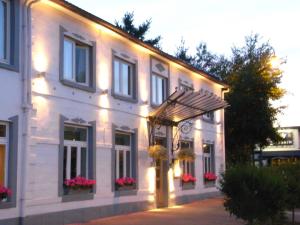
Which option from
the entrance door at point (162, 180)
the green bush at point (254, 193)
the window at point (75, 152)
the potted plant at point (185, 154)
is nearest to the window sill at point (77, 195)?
the window at point (75, 152)

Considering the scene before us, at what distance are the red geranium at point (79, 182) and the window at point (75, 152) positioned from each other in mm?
191

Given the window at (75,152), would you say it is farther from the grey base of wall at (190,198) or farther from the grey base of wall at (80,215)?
the grey base of wall at (190,198)

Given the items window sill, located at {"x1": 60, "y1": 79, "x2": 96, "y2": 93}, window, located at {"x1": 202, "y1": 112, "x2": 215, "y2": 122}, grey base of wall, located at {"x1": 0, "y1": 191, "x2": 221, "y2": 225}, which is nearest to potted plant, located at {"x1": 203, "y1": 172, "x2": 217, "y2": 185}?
window, located at {"x1": 202, "y1": 112, "x2": 215, "y2": 122}

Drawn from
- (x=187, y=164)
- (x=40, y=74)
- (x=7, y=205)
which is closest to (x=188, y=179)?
(x=187, y=164)

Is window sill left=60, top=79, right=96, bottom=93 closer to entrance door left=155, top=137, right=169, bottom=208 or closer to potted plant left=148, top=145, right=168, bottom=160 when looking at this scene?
potted plant left=148, top=145, right=168, bottom=160

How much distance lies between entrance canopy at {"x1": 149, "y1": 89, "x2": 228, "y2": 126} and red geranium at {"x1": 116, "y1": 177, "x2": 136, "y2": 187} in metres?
2.58

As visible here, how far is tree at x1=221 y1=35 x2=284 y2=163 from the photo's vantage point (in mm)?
30828

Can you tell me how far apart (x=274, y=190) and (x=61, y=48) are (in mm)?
6700

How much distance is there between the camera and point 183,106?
794 inches

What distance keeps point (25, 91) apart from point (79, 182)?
329cm

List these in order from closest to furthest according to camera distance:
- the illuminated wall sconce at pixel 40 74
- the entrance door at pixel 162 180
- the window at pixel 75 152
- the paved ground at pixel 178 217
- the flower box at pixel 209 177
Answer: the illuminated wall sconce at pixel 40 74
the window at pixel 75 152
the paved ground at pixel 178 217
the entrance door at pixel 162 180
the flower box at pixel 209 177

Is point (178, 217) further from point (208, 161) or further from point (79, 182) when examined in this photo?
point (208, 161)

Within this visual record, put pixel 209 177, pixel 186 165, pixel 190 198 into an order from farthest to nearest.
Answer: pixel 209 177
pixel 186 165
pixel 190 198

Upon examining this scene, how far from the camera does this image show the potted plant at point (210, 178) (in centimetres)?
2530
